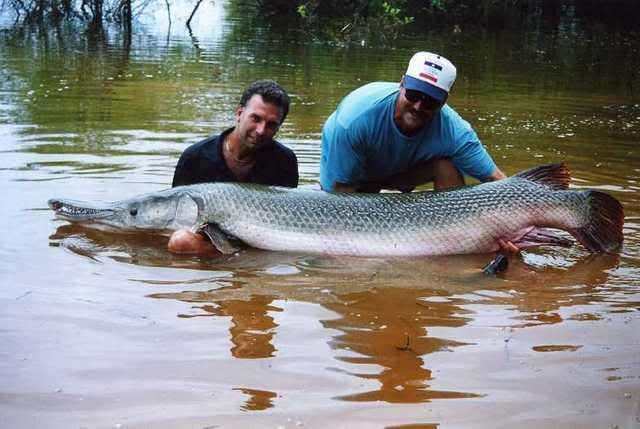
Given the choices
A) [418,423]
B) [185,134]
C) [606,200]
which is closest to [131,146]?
[185,134]

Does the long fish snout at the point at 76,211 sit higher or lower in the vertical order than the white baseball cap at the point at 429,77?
lower

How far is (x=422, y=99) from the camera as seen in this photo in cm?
548

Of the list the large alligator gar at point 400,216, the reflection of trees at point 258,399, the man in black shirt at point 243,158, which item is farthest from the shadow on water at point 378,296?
the man in black shirt at point 243,158

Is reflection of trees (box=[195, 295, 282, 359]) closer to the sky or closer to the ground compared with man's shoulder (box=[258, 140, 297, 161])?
closer to the ground

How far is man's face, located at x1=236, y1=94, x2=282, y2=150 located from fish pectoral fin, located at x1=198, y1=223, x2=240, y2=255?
63 centimetres

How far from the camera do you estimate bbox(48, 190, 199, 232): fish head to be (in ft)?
18.4

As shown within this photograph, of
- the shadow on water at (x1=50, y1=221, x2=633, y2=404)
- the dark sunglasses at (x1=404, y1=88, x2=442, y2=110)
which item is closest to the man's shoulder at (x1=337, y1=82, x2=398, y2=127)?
the dark sunglasses at (x1=404, y1=88, x2=442, y2=110)

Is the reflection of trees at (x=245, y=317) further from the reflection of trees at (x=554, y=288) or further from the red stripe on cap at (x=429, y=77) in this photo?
the red stripe on cap at (x=429, y=77)

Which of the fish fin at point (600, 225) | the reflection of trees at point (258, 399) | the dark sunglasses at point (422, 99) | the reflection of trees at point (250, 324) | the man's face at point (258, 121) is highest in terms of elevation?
the dark sunglasses at point (422, 99)

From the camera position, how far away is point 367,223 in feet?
17.7

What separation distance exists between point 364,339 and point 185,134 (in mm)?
5748

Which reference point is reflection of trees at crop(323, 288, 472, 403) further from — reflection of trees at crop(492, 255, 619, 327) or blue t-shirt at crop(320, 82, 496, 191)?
blue t-shirt at crop(320, 82, 496, 191)

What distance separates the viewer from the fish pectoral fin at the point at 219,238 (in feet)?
17.5

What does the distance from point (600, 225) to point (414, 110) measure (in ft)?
4.79
